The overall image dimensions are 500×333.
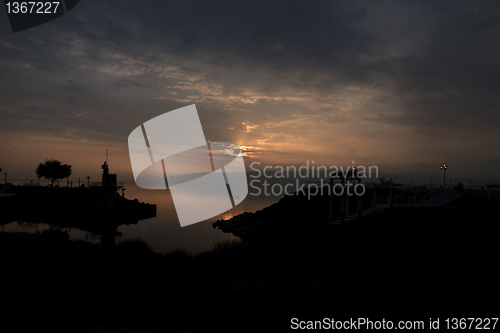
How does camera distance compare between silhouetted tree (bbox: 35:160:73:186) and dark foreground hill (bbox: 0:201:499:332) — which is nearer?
dark foreground hill (bbox: 0:201:499:332)

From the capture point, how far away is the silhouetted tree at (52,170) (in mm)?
86938

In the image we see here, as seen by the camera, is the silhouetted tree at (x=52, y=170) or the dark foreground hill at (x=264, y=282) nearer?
the dark foreground hill at (x=264, y=282)

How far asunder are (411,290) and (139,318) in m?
7.91

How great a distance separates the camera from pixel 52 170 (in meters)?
87.1

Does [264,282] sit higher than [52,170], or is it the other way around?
[52,170]

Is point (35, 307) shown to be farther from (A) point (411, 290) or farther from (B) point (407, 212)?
(B) point (407, 212)

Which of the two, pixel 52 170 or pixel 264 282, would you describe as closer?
pixel 264 282

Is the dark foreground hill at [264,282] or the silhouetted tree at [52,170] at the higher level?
the silhouetted tree at [52,170]

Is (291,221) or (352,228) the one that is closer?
(352,228)

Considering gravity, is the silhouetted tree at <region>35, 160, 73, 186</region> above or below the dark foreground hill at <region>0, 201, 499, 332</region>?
above

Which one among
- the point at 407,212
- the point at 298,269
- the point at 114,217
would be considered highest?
the point at 407,212

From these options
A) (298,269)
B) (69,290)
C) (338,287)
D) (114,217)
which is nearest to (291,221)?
(298,269)

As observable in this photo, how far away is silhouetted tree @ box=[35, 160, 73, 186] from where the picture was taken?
285 feet

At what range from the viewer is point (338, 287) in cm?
905
